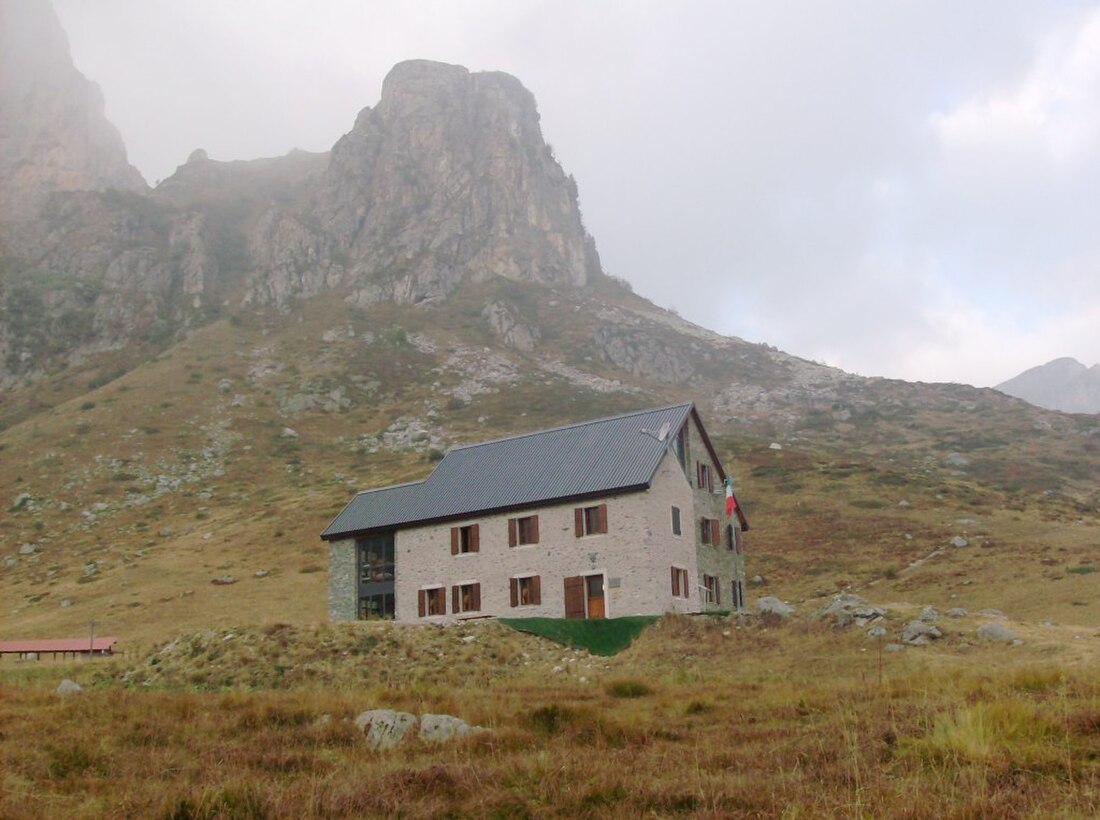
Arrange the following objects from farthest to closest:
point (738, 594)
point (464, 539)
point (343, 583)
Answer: point (343, 583)
point (738, 594)
point (464, 539)

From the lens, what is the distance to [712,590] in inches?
1767

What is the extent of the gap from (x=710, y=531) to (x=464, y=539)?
483 inches

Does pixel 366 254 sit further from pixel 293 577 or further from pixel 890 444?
pixel 293 577

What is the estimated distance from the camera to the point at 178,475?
3489 inches

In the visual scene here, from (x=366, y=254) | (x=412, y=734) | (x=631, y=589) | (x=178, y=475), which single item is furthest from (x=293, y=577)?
(x=366, y=254)

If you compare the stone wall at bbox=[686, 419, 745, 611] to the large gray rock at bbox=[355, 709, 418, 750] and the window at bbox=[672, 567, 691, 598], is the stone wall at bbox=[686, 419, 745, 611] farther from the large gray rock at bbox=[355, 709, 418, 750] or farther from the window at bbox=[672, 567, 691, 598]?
the large gray rock at bbox=[355, 709, 418, 750]

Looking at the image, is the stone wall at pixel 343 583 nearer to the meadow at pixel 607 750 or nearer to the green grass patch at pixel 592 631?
the green grass patch at pixel 592 631

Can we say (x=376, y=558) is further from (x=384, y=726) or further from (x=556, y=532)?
(x=384, y=726)

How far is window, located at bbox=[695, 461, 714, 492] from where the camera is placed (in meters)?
45.8

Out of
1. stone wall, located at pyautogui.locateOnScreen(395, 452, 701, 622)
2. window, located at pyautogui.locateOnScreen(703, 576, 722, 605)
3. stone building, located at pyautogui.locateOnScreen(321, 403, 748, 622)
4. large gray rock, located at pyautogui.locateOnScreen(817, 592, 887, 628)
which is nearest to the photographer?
large gray rock, located at pyautogui.locateOnScreen(817, 592, 887, 628)

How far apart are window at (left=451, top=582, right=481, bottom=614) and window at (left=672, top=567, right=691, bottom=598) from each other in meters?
9.00

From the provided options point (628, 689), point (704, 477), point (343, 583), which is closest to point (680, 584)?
point (704, 477)

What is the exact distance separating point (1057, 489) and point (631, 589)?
65.7 meters

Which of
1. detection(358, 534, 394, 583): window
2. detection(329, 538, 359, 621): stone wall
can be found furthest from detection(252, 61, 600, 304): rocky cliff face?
detection(358, 534, 394, 583): window
